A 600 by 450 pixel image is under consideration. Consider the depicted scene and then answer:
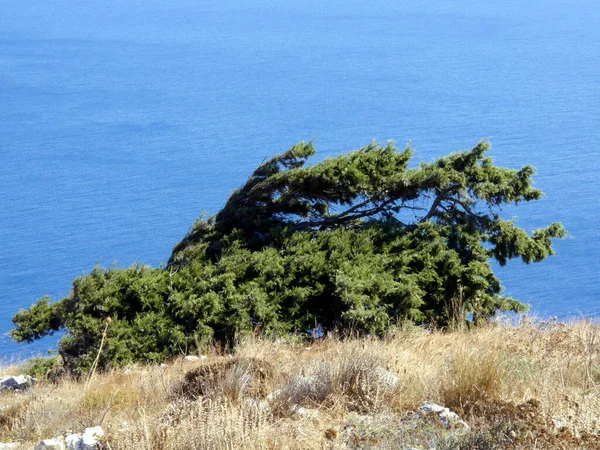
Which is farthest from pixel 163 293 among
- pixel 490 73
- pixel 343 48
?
pixel 343 48

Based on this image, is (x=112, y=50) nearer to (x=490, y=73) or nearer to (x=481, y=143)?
(x=490, y=73)

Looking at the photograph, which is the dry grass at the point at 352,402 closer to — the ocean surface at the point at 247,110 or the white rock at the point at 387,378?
the white rock at the point at 387,378

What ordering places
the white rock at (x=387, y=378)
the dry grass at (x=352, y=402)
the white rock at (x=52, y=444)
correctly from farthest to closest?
the white rock at (x=387, y=378), the white rock at (x=52, y=444), the dry grass at (x=352, y=402)

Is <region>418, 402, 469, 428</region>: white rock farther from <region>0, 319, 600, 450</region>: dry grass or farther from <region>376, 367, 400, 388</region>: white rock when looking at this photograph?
<region>376, 367, 400, 388</region>: white rock

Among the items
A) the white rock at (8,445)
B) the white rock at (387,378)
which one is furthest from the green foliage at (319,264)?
the white rock at (8,445)

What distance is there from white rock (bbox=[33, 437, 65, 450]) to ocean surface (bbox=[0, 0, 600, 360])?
13.2 meters

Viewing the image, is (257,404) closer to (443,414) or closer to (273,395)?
(273,395)

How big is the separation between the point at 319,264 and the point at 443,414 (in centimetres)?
397

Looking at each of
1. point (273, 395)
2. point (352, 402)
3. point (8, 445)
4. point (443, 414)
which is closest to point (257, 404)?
point (273, 395)

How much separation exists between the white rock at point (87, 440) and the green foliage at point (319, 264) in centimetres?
343

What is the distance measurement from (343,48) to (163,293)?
145 ft

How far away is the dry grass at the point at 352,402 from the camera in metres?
3.69

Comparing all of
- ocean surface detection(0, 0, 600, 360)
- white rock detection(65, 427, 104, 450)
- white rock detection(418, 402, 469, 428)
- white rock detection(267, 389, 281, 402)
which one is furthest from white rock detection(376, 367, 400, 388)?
ocean surface detection(0, 0, 600, 360)

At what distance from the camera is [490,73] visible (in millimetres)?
43125
